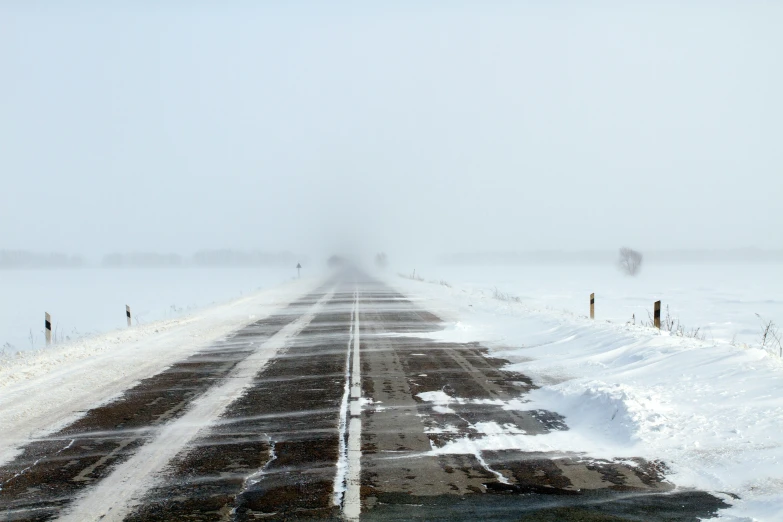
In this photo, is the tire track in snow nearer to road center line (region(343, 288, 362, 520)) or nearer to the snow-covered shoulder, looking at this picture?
the snow-covered shoulder

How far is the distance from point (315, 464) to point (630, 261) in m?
94.9

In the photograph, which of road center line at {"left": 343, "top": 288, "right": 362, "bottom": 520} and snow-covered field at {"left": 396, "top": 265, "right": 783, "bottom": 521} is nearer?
road center line at {"left": 343, "top": 288, "right": 362, "bottom": 520}

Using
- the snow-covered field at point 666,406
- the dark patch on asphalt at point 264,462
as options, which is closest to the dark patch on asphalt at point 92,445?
the dark patch on asphalt at point 264,462

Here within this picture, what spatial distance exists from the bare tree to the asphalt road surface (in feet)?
290

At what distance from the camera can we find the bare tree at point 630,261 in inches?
3659

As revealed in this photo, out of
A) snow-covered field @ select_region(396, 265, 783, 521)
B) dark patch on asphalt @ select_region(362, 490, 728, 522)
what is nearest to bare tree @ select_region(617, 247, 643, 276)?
snow-covered field @ select_region(396, 265, 783, 521)

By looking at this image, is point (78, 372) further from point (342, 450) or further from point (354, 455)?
point (354, 455)

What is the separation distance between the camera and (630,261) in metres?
93.6

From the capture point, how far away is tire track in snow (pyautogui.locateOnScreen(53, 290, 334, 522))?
477cm

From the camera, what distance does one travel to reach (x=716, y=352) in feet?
34.6

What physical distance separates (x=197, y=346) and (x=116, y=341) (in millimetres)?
2620

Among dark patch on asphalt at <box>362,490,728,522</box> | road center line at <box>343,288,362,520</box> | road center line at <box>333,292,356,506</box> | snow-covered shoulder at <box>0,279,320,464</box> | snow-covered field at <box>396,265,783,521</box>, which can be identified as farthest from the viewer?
snow-covered shoulder at <box>0,279,320,464</box>

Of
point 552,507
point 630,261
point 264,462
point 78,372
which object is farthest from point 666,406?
point 630,261

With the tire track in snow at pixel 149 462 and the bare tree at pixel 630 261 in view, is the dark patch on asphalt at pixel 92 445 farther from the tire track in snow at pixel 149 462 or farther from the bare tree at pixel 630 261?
the bare tree at pixel 630 261
